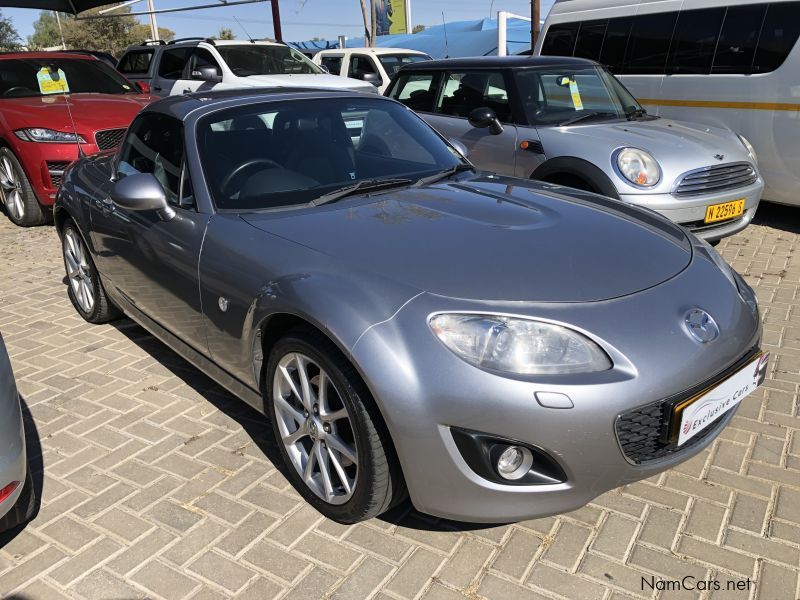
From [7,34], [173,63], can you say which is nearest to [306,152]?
[173,63]

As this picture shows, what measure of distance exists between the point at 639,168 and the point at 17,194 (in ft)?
20.5

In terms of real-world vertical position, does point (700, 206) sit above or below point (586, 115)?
below

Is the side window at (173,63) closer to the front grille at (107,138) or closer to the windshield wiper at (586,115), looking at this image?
the front grille at (107,138)

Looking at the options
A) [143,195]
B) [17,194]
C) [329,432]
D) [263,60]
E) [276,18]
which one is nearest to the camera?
[329,432]

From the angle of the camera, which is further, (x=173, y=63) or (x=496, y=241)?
(x=173, y=63)

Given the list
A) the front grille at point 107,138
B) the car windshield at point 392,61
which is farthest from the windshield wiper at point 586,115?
the car windshield at point 392,61

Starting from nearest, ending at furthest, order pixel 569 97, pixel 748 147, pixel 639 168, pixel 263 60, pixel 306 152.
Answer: pixel 306 152
pixel 639 168
pixel 569 97
pixel 748 147
pixel 263 60

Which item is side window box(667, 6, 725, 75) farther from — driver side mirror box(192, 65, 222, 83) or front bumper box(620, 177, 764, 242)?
driver side mirror box(192, 65, 222, 83)

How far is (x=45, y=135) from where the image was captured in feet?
22.4

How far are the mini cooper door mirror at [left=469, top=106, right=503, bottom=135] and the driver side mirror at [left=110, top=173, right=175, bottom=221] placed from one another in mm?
3310

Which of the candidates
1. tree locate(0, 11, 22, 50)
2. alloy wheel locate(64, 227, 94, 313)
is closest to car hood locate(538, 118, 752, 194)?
alloy wheel locate(64, 227, 94, 313)

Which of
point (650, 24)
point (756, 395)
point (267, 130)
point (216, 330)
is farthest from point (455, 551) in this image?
point (650, 24)

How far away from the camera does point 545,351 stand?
81.0 inches

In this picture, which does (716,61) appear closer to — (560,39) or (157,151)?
(560,39)
